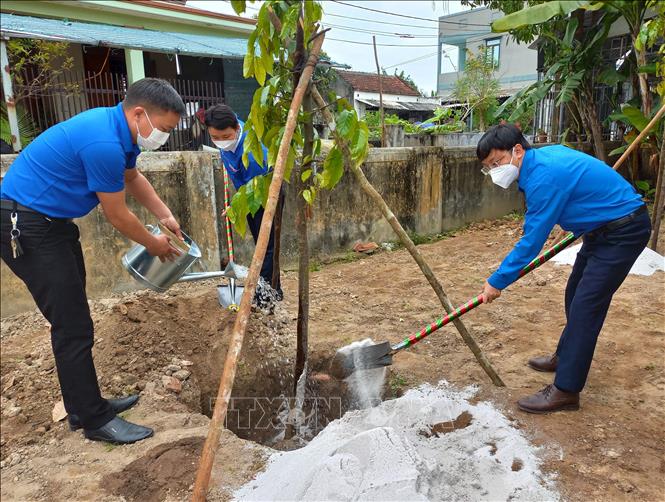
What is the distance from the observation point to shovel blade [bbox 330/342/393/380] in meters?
2.97

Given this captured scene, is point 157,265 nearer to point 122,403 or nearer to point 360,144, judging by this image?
point 122,403

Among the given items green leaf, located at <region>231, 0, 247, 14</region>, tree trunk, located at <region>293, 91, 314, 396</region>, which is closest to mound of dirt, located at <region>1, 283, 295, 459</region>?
tree trunk, located at <region>293, 91, 314, 396</region>

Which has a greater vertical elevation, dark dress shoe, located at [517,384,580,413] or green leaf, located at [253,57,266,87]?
green leaf, located at [253,57,266,87]

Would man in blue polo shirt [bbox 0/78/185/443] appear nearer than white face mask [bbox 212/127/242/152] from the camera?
Yes

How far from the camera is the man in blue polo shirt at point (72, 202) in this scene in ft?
7.06

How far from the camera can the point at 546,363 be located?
120 inches

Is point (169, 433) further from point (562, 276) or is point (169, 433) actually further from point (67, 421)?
point (562, 276)

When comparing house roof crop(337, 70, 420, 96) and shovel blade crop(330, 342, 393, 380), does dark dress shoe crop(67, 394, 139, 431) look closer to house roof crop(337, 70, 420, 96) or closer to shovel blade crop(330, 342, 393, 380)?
shovel blade crop(330, 342, 393, 380)

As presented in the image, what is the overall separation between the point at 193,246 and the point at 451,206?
4.82 m

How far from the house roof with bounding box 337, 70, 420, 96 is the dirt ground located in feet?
55.9

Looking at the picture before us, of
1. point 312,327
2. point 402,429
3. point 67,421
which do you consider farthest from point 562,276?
point 67,421

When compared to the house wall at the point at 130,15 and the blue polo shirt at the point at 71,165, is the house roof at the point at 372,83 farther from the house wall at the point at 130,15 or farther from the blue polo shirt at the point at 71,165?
the blue polo shirt at the point at 71,165

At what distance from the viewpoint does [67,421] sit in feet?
8.55

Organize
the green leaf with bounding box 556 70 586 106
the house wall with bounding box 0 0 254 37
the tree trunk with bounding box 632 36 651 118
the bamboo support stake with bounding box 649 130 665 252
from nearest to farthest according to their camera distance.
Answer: the bamboo support stake with bounding box 649 130 665 252, the tree trunk with bounding box 632 36 651 118, the green leaf with bounding box 556 70 586 106, the house wall with bounding box 0 0 254 37
